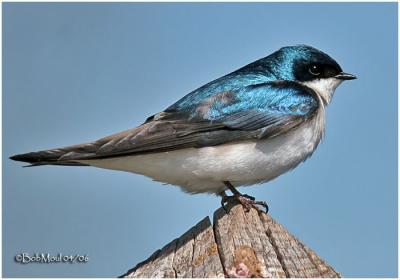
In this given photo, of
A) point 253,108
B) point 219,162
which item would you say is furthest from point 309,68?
point 219,162

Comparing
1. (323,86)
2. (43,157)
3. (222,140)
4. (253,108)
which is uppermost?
(323,86)

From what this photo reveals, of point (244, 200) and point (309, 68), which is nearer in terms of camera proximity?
point (244, 200)

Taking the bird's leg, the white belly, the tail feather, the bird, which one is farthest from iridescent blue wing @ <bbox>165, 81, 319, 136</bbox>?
the tail feather

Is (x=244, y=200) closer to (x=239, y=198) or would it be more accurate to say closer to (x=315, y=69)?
(x=239, y=198)

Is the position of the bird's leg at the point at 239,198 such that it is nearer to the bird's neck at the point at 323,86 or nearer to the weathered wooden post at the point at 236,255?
the weathered wooden post at the point at 236,255

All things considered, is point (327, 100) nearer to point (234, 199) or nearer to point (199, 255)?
point (234, 199)

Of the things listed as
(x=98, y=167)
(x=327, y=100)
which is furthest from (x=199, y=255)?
(x=327, y=100)

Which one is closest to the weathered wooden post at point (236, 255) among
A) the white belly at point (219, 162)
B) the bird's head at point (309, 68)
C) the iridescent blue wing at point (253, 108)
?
the white belly at point (219, 162)
